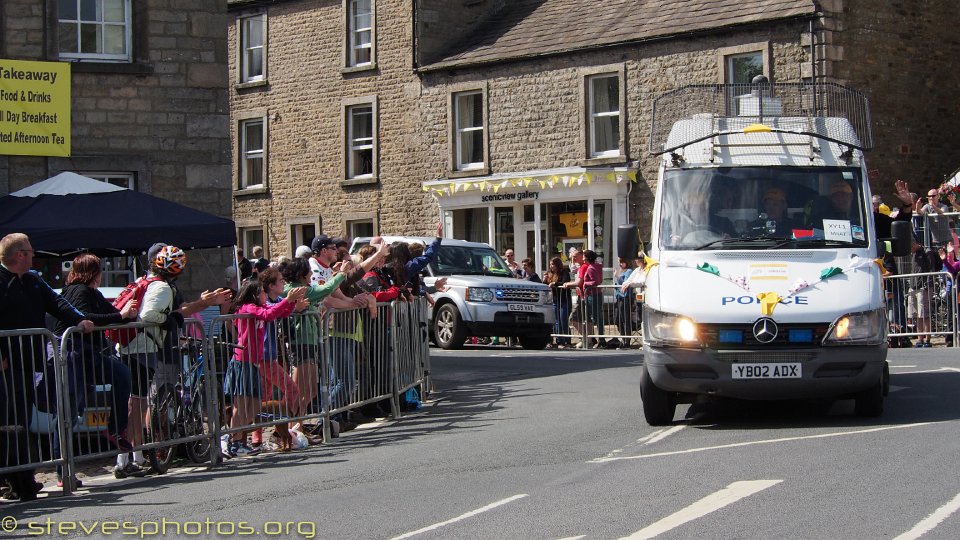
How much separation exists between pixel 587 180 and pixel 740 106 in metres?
18.4

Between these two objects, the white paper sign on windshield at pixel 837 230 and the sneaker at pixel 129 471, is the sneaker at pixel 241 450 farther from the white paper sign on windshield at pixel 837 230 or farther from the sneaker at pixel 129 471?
the white paper sign on windshield at pixel 837 230

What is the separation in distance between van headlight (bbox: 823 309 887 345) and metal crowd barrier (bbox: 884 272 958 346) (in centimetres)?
1012

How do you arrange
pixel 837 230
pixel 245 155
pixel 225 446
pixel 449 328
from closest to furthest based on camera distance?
pixel 225 446, pixel 837 230, pixel 449 328, pixel 245 155

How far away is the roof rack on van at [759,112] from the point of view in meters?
13.3

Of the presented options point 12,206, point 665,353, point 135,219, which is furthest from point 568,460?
point 12,206

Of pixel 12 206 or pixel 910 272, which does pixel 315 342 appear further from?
pixel 910 272

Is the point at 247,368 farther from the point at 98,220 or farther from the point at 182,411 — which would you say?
the point at 98,220

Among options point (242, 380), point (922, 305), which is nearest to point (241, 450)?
point (242, 380)

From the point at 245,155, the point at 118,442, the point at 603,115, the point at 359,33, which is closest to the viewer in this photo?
the point at 118,442

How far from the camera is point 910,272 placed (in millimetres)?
23719

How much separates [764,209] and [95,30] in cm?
1162

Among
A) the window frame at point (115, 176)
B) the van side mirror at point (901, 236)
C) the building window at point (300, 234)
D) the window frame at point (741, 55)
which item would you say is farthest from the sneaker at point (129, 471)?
the building window at point (300, 234)

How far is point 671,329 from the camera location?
11.7 metres

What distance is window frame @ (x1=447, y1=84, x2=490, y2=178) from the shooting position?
116ft
